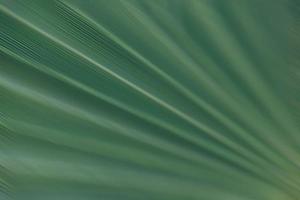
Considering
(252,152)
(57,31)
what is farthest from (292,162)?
(57,31)

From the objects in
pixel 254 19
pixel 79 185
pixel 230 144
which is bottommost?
pixel 79 185

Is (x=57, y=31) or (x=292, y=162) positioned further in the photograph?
(x=292, y=162)

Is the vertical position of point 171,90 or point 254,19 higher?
point 254,19

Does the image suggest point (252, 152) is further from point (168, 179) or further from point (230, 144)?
point (168, 179)

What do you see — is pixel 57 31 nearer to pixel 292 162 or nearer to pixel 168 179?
pixel 168 179

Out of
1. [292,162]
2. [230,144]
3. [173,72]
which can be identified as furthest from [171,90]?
[292,162]

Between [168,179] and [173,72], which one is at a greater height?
[173,72]
